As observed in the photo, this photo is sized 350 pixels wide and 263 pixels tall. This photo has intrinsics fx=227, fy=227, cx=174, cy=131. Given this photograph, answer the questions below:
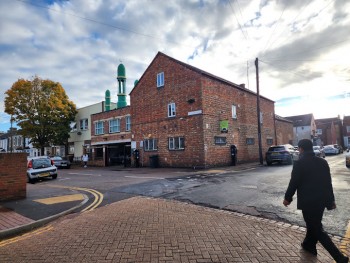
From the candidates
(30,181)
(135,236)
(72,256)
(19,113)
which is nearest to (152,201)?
(135,236)

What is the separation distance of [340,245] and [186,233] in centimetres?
273

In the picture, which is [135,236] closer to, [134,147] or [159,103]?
[159,103]

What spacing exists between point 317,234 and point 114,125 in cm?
2672

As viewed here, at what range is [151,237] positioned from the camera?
4.49m

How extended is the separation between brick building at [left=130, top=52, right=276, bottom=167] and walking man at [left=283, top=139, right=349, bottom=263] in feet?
46.5

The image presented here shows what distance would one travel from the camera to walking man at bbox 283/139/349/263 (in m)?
3.48

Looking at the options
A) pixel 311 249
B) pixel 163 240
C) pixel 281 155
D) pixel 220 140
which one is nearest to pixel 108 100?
pixel 220 140

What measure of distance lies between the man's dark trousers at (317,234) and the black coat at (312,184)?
97 millimetres

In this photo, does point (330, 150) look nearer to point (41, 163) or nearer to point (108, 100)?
point (108, 100)

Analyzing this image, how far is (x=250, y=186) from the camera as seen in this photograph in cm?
930

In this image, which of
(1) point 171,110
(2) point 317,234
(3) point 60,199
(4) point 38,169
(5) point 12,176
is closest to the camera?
(2) point 317,234

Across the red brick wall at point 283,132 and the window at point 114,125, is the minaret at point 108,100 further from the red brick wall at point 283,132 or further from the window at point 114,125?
the red brick wall at point 283,132

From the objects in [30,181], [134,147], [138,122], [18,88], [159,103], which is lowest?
[30,181]

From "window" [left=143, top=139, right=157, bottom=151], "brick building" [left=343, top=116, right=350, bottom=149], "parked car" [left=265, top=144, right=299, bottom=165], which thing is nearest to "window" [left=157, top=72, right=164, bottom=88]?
"window" [left=143, top=139, right=157, bottom=151]
